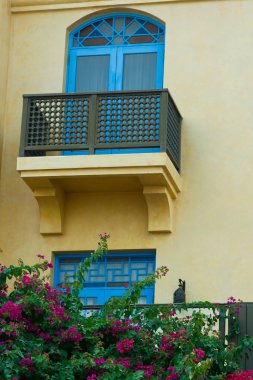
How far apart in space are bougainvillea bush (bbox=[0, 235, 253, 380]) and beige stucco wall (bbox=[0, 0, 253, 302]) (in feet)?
11.7

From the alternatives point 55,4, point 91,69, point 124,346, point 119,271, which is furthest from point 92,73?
point 124,346

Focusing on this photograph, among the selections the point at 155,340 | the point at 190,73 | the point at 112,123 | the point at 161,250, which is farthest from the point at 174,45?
the point at 155,340

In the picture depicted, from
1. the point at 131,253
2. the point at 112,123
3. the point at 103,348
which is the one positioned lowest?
the point at 103,348

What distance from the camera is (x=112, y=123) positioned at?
20.5 metres

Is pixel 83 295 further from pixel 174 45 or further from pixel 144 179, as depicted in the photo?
pixel 174 45

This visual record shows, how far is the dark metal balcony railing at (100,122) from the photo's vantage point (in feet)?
66.4

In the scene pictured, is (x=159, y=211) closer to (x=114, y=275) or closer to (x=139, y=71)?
(x=114, y=275)

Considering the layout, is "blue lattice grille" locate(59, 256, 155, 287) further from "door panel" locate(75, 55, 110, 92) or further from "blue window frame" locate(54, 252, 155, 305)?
"door panel" locate(75, 55, 110, 92)

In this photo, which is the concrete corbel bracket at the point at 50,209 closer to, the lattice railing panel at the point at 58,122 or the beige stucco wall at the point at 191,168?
the beige stucco wall at the point at 191,168

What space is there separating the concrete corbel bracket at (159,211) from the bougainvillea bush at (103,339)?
392 centimetres

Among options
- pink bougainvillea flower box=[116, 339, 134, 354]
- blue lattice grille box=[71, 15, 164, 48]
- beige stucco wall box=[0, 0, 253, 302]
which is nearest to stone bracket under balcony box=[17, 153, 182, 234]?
beige stucco wall box=[0, 0, 253, 302]

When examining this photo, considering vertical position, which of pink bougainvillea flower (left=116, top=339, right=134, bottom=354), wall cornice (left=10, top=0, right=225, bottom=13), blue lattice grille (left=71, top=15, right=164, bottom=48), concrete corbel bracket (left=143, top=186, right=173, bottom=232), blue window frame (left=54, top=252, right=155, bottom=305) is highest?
wall cornice (left=10, top=0, right=225, bottom=13)

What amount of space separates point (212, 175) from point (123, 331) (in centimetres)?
531

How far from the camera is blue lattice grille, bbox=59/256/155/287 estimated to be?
20625mm
